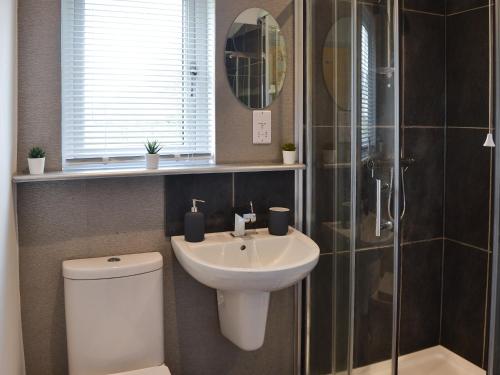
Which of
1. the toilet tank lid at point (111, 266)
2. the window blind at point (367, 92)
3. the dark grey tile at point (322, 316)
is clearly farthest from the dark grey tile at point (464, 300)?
the toilet tank lid at point (111, 266)

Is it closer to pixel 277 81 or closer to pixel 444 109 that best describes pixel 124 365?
pixel 277 81

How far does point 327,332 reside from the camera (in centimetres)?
224

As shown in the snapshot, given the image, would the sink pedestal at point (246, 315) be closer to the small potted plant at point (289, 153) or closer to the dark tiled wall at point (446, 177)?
the small potted plant at point (289, 153)

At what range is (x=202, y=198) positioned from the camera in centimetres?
223

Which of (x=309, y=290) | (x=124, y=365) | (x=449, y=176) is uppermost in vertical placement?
(x=449, y=176)

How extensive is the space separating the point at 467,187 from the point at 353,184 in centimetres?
108

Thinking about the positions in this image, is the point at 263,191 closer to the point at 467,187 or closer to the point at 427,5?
the point at 467,187

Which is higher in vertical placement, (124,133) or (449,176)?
(124,133)

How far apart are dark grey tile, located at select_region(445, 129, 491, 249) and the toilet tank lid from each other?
1.72 m

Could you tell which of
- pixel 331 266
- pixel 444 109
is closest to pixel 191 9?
pixel 331 266

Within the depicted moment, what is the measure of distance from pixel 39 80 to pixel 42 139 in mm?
235

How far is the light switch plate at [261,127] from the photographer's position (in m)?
2.34

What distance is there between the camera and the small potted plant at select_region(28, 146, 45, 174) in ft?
6.13

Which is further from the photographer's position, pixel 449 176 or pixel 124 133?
pixel 449 176
